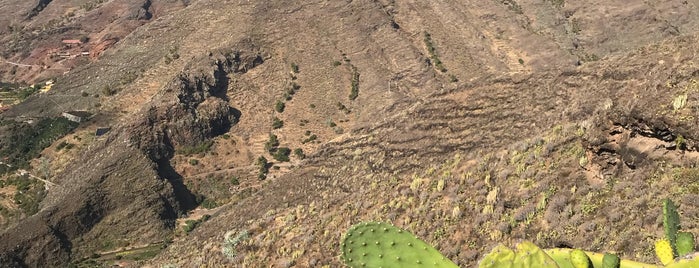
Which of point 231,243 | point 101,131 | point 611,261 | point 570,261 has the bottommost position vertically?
point 101,131

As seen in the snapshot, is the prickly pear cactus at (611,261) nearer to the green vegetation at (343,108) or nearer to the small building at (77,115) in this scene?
the green vegetation at (343,108)

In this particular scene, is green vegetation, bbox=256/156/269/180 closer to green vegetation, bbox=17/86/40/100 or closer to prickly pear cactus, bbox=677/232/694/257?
green vegetation, bbox=17/86/40/100

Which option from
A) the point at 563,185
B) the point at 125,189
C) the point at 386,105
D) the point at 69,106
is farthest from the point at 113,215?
Answer: the point at 563,185

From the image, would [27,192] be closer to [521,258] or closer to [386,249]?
[386,249]

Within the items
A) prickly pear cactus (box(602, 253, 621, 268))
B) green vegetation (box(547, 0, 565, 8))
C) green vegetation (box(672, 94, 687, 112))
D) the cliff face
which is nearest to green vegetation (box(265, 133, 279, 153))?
the cliff face

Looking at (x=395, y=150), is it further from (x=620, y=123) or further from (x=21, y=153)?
(x=21, y=153)

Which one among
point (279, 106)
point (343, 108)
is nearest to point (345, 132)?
point (343, 108)

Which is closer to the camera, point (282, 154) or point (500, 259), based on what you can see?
point (500, 259)
